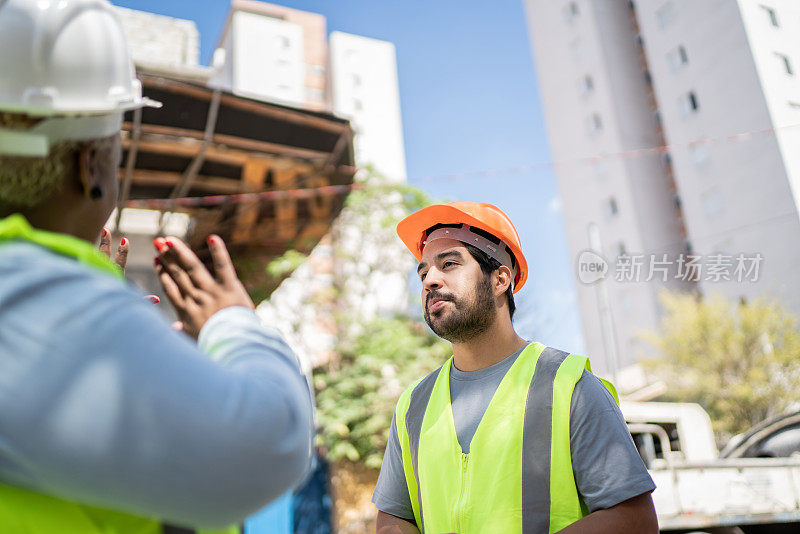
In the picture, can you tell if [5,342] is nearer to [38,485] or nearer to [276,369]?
[38,485]

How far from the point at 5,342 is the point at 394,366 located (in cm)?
1324

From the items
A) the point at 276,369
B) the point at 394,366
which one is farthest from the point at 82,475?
the point at 394,366

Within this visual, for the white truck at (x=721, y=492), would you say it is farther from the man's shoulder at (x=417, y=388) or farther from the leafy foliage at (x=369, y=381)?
the leafy foliage at (x=369, y=381)

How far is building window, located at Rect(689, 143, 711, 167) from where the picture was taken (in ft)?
94.8

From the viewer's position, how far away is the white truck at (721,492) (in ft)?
18.8

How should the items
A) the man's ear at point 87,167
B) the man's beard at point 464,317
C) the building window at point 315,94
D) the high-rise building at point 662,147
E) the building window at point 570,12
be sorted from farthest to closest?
the building window at point 315,94
the building window at point 570,12
the high-rise building at point 662,147
the man's beard at point 464,317
the man's ear at point 87,167

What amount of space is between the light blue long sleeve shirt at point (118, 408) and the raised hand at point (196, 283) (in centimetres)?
16

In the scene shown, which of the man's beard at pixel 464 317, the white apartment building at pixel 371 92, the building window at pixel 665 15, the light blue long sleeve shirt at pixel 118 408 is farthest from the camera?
the white apartment building at pixel 371 92

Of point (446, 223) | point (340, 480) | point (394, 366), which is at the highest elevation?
point (394, 366)

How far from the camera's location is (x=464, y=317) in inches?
90.0

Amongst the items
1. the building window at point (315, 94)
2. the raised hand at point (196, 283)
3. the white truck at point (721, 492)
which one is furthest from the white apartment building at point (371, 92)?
the raised hand at point (196, 283)

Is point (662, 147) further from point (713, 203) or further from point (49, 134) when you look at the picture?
point (49, 134)

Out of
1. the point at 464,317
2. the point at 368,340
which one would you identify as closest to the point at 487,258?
the point at 464,317

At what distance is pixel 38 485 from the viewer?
76 cm
